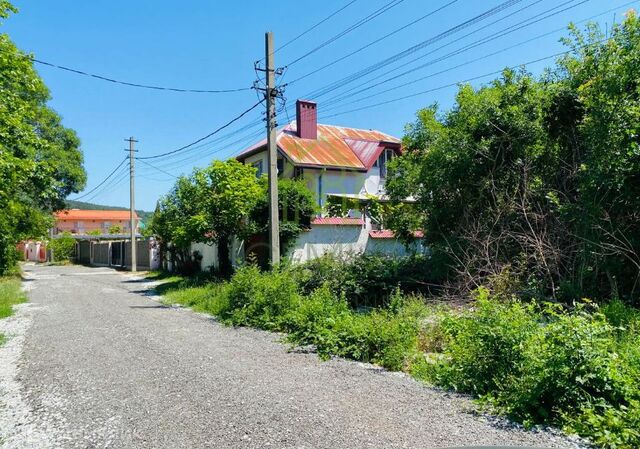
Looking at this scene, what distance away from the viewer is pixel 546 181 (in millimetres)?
10844

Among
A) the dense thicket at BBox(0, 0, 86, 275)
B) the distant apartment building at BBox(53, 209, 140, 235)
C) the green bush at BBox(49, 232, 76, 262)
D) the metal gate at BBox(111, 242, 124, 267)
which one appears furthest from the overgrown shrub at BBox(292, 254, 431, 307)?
the distant apartment building at BBox(53, 209, 140, 235)

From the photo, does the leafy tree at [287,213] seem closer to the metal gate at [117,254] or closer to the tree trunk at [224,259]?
the tree trunk at [224,259]

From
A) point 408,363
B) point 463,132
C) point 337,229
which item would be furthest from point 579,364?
point 337,229

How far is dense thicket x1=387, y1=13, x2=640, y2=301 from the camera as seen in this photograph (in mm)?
8609

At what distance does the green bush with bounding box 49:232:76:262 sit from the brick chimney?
3211 cm

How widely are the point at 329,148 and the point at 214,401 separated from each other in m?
22.0

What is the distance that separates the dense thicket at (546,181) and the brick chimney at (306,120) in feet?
44.0

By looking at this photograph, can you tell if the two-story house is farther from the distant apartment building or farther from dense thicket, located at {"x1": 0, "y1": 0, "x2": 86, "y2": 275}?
the distant apartment building

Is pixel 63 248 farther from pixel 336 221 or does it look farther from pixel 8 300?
pixel 336 221

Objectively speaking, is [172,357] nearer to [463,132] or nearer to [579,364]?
[579,364]

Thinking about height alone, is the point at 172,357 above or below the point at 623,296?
below

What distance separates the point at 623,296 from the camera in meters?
8.67

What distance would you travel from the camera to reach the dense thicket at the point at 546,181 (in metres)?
8.61

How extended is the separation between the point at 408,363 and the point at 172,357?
3594mm
